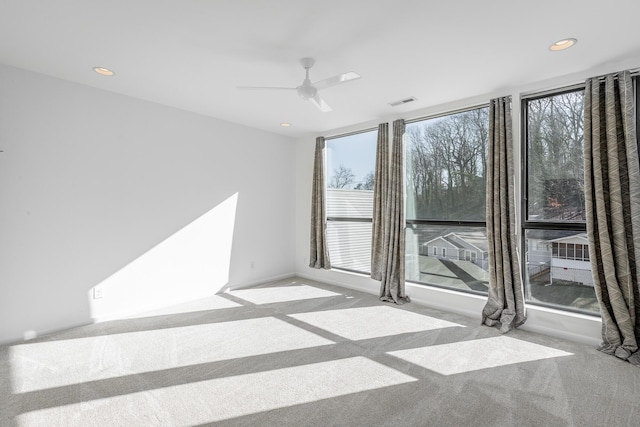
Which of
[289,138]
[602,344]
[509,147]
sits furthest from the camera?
[289,138]

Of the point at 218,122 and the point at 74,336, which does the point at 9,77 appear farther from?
the point at 74,336

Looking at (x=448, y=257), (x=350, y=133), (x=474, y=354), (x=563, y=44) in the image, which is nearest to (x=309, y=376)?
(x=474, y=354)

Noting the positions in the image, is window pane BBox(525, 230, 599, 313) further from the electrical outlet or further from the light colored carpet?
the electrical outlet

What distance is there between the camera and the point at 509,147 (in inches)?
127

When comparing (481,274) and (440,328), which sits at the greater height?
(481,274)

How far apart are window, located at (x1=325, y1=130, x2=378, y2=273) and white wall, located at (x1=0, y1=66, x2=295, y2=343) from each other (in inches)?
48.3

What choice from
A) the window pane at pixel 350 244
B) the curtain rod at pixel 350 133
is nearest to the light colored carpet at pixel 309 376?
the window pane at pixel 350 244

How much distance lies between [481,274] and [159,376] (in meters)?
3.45

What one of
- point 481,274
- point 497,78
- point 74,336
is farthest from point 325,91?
point 74,336

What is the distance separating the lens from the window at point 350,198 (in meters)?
4.77

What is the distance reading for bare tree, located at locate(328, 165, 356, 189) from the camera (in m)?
5.02

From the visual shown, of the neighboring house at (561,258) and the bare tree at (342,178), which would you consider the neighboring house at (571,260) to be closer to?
the neighboring house at (561,258)

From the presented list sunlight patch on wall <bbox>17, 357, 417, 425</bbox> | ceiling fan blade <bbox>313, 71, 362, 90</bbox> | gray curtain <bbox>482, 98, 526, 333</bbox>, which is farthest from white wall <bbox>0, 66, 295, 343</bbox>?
gray curtain <bbox>482, 98, 526, 333</bbox>

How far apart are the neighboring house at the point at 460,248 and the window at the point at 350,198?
3.34ft
